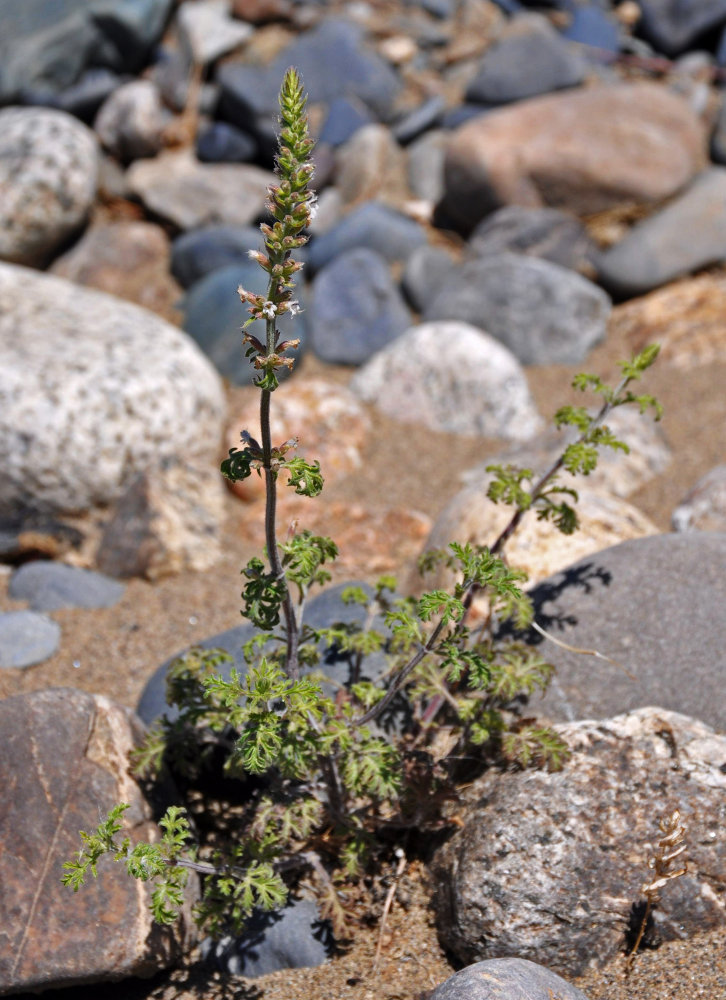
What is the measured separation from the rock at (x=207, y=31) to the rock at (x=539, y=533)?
6573mm

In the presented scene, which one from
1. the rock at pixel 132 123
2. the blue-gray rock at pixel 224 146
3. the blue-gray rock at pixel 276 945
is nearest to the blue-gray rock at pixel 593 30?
the blue-gray rock at pixel 224 146

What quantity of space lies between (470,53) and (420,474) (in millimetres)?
5702

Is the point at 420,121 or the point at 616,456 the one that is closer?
the point at 616,456

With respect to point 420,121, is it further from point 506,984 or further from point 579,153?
point 506,984

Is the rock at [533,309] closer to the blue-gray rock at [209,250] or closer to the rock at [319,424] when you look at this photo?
the rock at [319,424]

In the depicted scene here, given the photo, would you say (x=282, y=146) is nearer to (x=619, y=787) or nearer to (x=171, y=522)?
(x=619, y=787)

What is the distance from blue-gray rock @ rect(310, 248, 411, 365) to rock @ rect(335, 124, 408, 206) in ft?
4.97

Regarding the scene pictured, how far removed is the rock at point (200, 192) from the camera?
25.2ft

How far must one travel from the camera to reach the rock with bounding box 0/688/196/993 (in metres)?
2.57

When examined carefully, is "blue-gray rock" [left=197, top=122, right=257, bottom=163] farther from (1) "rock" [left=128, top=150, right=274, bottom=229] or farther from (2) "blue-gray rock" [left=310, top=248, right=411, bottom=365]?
(2) "blue-gray rock" [left=310, top=248, right=411, bottom=365]

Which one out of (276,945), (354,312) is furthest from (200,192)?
(276,945)

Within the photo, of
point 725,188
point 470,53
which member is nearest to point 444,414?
point 725,188

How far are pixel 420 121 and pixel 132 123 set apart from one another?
8.86 feet

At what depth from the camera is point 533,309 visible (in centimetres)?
655
